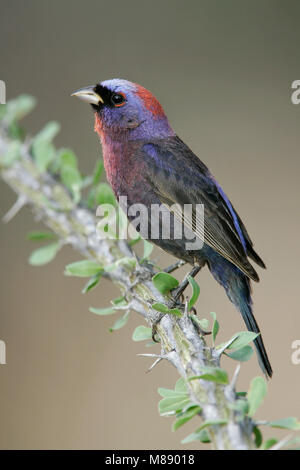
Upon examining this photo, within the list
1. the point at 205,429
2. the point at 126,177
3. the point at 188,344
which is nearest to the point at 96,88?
the point at 126,177

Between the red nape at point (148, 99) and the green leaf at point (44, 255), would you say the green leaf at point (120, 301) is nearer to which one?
the green leaf at point (44, 255)

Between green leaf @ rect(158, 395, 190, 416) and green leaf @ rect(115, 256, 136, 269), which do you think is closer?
green leaf @ rect(158, 395, 190, 416)

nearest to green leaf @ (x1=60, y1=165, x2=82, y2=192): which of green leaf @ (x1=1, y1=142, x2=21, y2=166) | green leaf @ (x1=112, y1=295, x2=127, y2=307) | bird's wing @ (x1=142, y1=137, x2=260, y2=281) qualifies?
green leaf @ (x1=1, y1=142, x2=21, y2=166)

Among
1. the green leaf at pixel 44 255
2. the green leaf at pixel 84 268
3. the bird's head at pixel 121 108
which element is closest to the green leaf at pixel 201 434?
the green leaf at pixel 84 268

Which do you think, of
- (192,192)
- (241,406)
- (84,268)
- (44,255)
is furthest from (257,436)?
(192,192)

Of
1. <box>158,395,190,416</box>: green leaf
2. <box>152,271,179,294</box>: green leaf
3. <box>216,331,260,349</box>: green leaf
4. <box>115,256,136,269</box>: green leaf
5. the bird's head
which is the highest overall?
the bird's head

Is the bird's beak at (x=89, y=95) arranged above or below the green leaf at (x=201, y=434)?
above

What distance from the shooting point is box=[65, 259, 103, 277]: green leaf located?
4.86 ft

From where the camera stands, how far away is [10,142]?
157 centimetres

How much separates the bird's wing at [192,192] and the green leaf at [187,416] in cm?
98

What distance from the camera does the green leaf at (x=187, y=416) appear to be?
1.01m

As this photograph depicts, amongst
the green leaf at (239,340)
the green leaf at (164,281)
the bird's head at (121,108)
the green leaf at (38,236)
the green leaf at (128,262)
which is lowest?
the green leaf at (239,340)

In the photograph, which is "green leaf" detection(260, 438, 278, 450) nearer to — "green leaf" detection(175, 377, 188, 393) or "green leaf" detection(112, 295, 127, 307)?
"green leaf" detection(175, 377, 188, 393)

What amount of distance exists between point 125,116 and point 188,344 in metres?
1.17
